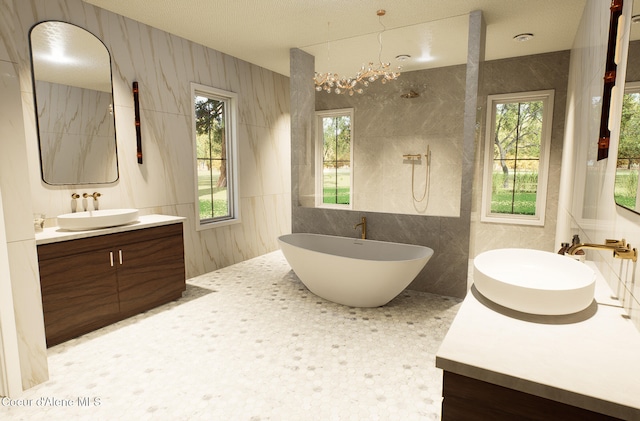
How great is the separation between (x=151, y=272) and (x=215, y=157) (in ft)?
6.38

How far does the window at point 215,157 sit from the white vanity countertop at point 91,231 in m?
0.87

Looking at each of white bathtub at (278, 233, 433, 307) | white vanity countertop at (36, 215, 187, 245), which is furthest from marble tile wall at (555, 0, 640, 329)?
white vanity countertop at (36, 215, 187, 245)

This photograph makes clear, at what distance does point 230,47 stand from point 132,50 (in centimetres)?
119

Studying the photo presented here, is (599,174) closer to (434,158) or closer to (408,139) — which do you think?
(434,158)

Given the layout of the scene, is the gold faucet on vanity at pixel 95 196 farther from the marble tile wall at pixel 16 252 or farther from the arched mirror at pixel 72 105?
the marble tile wall at pixel 16 252

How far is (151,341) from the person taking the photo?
2.80 meters

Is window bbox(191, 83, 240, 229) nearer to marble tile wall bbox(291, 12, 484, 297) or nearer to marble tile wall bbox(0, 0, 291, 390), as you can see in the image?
marble tile wall bbox(0, 0, 291, 390)

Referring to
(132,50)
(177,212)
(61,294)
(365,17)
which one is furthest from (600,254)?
(132,50)

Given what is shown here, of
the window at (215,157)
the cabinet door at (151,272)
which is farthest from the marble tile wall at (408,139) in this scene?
the cabinet door at (151,272)

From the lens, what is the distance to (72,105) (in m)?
3.14

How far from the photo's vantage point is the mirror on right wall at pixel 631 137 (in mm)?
1212

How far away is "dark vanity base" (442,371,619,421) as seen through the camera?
2.78 feet

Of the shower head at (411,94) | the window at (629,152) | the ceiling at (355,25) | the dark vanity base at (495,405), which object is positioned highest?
the ceiling at (355,25)

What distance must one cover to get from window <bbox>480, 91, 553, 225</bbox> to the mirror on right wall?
3787 mm
